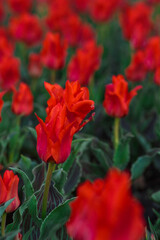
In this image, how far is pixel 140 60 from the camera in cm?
221

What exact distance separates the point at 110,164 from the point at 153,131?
0.41m

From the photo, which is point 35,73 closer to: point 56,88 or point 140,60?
point 140,60

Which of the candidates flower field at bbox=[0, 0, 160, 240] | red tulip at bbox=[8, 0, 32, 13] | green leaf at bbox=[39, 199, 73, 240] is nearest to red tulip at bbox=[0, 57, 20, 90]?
flower field at bbox=[0, 0, 160, 240]

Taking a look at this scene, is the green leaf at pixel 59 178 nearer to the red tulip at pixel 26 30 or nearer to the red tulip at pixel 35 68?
the red tulip at pixel 35 68

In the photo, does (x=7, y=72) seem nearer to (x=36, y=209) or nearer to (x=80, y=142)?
(x=80, y=142)

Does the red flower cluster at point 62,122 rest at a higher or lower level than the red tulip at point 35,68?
higher

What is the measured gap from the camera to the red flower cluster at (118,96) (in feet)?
4.91

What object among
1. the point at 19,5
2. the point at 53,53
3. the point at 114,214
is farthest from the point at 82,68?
the point at 19,5

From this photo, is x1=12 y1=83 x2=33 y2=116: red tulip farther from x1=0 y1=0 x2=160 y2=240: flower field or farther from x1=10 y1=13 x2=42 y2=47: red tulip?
x1=10 y1=13 x2=42 y2=47: red tulip

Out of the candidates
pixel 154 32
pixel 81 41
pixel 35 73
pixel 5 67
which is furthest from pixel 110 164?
pixel 154 32

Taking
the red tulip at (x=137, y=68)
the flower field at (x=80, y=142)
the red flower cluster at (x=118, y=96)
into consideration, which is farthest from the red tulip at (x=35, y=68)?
the red flower cluster at (x=118, y=96)

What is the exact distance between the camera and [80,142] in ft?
4.99

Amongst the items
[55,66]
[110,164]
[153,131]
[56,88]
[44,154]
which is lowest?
[153,131]

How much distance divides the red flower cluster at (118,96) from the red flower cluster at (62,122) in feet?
1.70
